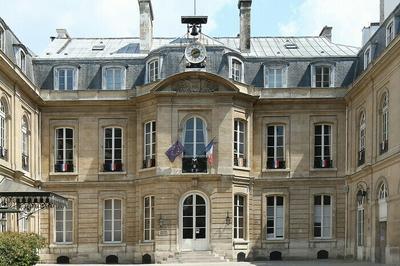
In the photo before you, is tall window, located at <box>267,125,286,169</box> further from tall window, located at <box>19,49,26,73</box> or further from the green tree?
the green tree

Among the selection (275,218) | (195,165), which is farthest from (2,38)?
(275,218)

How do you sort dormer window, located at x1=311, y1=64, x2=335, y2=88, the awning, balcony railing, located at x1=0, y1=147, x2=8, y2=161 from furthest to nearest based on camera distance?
dormer window, located at x1=311, y1=64, x2=335, y2=88 → balcony railing, located at x1=0, y1=147, x2=8, y2=161 → the awning

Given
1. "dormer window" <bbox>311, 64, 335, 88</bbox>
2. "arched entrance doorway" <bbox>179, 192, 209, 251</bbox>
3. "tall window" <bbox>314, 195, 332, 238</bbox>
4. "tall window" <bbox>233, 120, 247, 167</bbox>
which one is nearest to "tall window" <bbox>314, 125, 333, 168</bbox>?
"tall window" <bbox>314, 195, 332, 238</bbox>

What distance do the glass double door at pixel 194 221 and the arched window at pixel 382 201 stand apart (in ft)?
25.2

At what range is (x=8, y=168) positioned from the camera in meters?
27.2

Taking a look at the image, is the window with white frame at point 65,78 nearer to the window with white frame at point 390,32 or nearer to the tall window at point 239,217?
the tall window at point 239,217

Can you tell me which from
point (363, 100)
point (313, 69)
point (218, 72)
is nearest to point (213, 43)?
point (218, 72)

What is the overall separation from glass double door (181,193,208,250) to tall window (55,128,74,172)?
19.5 feet

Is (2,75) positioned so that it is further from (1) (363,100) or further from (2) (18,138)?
(1) (363,100)

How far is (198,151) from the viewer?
3105cm

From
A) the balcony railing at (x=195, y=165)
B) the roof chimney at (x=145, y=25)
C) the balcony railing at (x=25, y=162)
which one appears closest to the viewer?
the balcony railing at (x=25, y=162)

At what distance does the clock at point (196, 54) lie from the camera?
3144cm

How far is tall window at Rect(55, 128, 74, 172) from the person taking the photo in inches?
1289

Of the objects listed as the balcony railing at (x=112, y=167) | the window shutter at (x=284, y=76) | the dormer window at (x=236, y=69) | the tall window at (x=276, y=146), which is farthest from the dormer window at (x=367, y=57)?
the balcony railing at (x=112, y=167)
